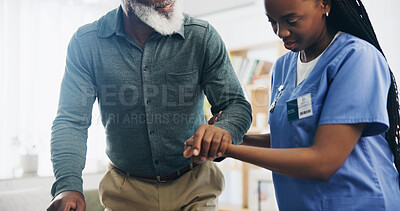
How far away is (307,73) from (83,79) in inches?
31.3

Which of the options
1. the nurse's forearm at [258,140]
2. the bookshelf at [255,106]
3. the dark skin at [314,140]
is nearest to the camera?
the dark skin at [314,140]

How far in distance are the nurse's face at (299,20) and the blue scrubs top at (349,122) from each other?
0.06m

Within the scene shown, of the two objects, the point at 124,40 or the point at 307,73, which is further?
the point at 124,40

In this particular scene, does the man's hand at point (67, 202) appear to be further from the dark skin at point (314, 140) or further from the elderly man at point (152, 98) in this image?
the dark skin at point (314, 140)

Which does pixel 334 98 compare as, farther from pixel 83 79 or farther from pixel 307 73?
pixel 83 79

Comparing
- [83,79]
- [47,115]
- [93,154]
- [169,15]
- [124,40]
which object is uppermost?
[169,15]

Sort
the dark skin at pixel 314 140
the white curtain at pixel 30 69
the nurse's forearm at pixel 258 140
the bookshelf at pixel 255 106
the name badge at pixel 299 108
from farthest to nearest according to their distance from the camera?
the bookshelf at pixel 255 106
the white curtain at pixel 30 69
the nurse's forearm at pixel 258 140
the name badge at pixel 299 108
the dark skin at pixel 314 140

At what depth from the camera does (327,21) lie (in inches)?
41.5

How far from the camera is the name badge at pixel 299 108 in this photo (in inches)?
38.5

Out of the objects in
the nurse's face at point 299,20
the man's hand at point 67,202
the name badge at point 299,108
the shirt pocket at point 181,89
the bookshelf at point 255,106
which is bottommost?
the bookshelf at point 255,106

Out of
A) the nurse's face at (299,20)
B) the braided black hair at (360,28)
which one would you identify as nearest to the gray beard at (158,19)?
the nurse's face at (299,20)

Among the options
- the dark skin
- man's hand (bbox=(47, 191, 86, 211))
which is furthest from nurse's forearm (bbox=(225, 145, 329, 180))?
man's hand (bbox=(47, 191, 86, 211))

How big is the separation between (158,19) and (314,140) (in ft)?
2.44

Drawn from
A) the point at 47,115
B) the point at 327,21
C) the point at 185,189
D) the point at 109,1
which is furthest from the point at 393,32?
the point at 47,115
